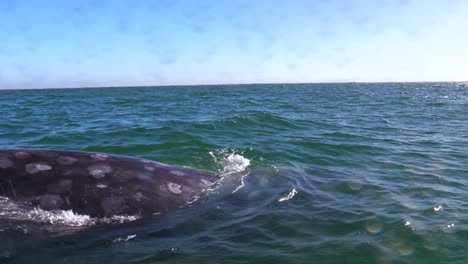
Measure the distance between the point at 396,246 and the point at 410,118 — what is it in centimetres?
2088

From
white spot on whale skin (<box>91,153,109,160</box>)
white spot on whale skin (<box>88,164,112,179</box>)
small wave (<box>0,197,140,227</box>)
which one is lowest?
small wave (<box>0,197,140,227</box>)

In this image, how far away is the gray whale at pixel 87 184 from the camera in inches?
238

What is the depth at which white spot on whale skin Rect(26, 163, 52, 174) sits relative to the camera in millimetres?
6180

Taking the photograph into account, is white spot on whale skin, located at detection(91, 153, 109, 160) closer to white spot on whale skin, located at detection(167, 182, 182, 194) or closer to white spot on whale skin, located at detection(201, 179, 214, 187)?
white spot on whale skin, located at detection(167, 182, 182, 194)

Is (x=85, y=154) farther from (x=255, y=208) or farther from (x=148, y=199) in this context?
(x=255, y=208)

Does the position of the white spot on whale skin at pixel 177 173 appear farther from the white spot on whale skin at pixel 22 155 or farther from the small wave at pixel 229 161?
the white spot on whale skin at pixel 22 155

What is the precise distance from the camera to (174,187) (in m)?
7.16

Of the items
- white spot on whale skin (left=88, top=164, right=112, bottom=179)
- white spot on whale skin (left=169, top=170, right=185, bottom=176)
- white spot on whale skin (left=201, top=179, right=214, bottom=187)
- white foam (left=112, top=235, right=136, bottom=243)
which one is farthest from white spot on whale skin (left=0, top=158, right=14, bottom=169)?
white spot on whale skin (left=201, top=179, right=214, bottom=187)

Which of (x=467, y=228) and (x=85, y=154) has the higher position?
(x=85, y=154)

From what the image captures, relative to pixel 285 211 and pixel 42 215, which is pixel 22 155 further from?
pixel 285 211

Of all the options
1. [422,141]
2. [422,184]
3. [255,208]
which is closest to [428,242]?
[255,208]

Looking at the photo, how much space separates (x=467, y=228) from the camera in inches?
254

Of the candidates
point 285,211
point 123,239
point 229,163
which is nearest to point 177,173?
point 123,239

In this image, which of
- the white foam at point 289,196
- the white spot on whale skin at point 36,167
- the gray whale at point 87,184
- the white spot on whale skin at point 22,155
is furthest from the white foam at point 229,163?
the white spot on whale skin at point 22,155
